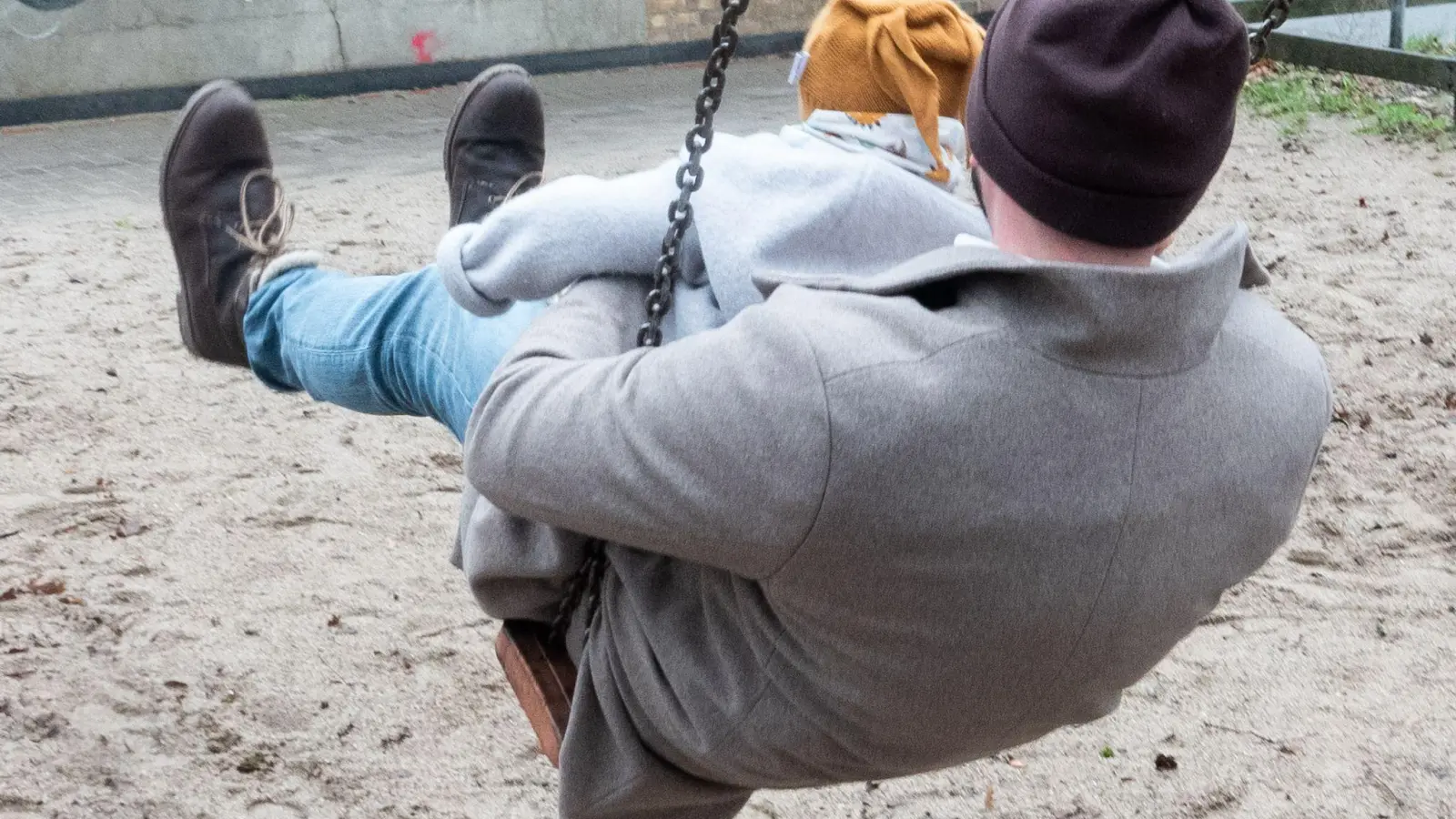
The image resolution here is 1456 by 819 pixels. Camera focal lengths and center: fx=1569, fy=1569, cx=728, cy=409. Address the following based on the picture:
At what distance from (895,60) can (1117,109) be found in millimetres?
487

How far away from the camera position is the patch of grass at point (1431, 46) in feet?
28.3

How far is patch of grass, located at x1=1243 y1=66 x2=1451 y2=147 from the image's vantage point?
293 inches

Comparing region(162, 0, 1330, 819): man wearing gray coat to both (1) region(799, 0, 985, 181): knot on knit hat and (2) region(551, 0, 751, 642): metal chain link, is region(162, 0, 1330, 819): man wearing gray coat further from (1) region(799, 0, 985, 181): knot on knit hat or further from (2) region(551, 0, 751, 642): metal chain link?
(1) region(799, 0, 985, 181): knot on knit hat

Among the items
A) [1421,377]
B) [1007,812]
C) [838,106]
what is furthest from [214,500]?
[1421,377]

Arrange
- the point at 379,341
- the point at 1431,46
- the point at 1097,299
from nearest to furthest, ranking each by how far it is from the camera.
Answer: the point at 1097,299, the point at 379,341, the point at 1431,46

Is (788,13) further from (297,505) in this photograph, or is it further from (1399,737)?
(1399,737)

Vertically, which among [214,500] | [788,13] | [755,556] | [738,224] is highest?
[738,224]

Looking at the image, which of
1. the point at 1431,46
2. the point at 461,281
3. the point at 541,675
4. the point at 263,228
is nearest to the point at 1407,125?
the point at 1431,46

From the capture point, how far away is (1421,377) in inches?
179

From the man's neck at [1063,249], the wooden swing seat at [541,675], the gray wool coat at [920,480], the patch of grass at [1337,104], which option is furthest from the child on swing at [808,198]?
the patch of grass at [1337,104]

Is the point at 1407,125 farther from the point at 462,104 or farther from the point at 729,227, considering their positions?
the point at 729,227

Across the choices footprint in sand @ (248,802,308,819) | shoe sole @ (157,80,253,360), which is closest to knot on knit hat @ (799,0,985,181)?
shoe sole @ (157,80,253,360)

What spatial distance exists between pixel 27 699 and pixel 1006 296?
7.96 feet

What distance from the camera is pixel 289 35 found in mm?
9016
